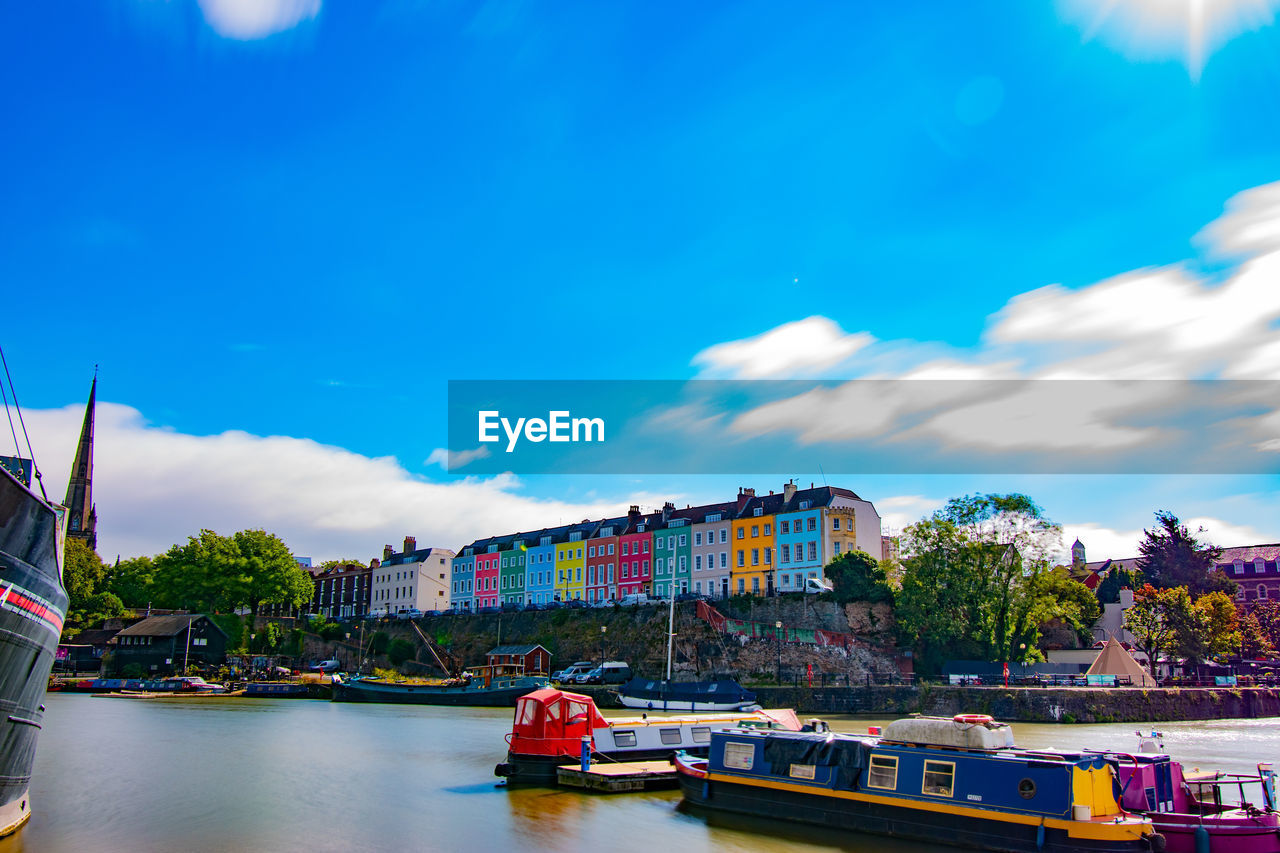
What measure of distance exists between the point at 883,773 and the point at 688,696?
3030 cm

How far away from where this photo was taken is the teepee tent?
5097 centimetres

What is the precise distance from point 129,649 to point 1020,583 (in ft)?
240

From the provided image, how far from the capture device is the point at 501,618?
78062 millimetres

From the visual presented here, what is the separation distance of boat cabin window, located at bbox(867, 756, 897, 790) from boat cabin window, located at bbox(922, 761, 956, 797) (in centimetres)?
70

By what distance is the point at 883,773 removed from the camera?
18.3 m

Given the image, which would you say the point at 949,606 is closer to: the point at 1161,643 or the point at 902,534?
the point at 902,534

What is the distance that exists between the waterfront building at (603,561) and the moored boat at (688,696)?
3026 cm

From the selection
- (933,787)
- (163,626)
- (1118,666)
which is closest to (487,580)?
(163,626)

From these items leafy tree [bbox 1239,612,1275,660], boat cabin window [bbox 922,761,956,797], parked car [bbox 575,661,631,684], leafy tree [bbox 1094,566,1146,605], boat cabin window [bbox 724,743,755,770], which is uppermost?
leafy tree [bbox 1094,566,1146,605]

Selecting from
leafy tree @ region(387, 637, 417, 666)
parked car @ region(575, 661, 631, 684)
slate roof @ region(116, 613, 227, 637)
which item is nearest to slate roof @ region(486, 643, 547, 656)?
parked car @ region(575, 661, 631, 684)

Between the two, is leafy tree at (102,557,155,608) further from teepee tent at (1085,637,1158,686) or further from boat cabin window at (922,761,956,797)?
boat cabin window at (922,761,956,797)

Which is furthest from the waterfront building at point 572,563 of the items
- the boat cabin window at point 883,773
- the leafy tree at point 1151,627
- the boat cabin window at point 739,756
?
the boat cabin window at point 883,773

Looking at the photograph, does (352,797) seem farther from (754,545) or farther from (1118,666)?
(754,545)

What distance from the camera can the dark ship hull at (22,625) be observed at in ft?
49.3
